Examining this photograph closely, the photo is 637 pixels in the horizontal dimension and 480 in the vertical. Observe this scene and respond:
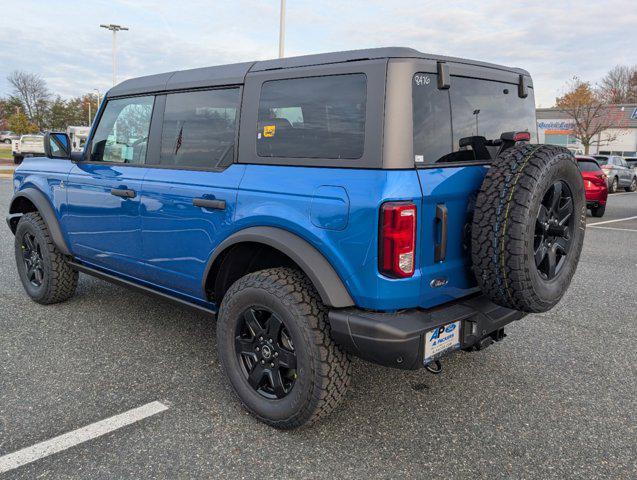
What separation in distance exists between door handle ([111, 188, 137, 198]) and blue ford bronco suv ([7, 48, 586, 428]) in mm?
57

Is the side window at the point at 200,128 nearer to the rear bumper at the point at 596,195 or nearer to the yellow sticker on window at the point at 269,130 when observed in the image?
the yellow sticker on window at the point at 269,130

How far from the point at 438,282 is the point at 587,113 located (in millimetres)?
45851

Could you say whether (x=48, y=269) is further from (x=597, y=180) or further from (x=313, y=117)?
(x=597, y=180)

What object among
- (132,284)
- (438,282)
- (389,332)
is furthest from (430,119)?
(132,284)

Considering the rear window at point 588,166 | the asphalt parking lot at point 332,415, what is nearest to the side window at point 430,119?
the asphalt parking lot at point 332,415

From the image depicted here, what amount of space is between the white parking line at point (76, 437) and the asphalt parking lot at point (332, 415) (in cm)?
4

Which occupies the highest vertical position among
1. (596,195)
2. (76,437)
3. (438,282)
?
(596,195)

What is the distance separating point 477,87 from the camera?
2.86 meters

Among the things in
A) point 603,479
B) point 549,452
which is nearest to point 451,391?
point 549,452

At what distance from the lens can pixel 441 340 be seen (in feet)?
8.30

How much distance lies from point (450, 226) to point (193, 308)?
5.53ft

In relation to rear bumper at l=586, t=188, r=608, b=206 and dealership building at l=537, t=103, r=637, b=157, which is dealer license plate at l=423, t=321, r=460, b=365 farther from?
dealership building at l=537, t=103, r=637, b=157

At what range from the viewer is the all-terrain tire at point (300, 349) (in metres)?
2.53

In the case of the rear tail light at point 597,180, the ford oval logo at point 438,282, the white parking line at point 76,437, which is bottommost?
the white parking line at point 76,437
